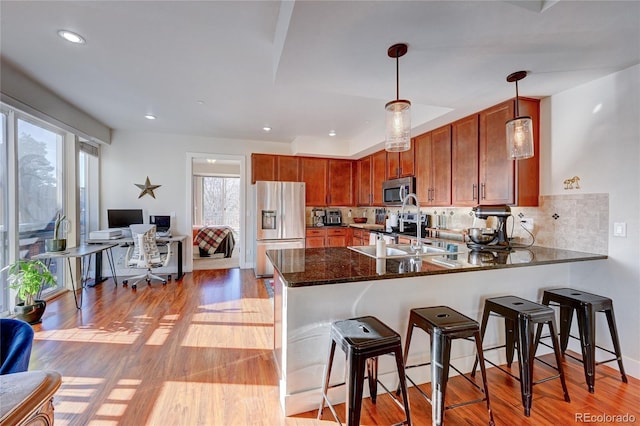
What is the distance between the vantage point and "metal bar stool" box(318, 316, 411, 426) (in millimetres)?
1349

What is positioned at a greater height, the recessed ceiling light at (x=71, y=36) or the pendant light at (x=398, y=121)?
the recessed ceiling light at (x=71, y=36)

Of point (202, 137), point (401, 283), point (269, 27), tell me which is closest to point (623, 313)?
point (401, 283)

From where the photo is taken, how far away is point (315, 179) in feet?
17.7

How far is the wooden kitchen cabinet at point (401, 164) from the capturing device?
396 centimetres

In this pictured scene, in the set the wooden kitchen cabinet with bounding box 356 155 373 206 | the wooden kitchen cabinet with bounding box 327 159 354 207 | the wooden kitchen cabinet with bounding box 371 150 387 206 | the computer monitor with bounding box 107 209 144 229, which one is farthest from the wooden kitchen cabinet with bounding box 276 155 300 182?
the computer monitor with bounding box 107 209 144 229

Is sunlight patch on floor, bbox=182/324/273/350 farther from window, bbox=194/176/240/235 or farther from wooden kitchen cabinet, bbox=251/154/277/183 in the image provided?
window, bbox=194/176/240/235

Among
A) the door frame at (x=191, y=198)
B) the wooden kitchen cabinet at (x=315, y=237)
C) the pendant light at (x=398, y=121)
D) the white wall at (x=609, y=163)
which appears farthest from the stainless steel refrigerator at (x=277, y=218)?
the white wall at (x=609, y=163)

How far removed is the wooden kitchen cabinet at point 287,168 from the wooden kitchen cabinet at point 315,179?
0.12m

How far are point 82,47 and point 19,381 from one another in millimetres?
2521

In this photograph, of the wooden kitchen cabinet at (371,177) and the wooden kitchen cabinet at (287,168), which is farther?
the wooden kitchen cabinet at (287,168)

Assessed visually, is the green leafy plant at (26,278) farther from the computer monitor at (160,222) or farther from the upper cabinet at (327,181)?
the upper cabinet at (327,181)

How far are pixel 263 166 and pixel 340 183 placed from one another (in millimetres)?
1523

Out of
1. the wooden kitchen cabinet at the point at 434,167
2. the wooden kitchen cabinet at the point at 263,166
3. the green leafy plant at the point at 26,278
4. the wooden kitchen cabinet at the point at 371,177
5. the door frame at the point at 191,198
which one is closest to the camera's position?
the green leafy plant at the point at 26,278

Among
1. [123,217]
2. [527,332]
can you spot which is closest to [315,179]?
[123,217]
